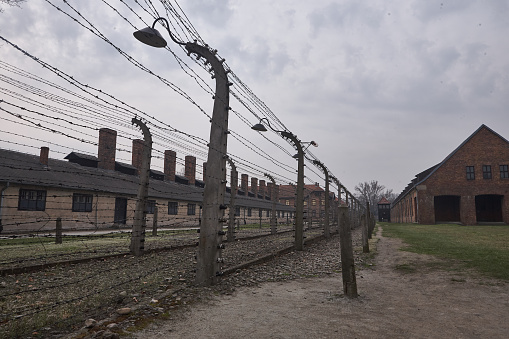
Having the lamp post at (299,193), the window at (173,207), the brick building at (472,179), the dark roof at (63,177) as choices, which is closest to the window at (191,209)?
the dark roof at (63,177)

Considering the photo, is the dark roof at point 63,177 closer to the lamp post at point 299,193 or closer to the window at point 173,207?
the window at point 173,207

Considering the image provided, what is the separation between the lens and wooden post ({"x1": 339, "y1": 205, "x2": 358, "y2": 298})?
557 centimetres

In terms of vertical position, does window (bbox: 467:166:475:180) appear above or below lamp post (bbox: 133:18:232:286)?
above

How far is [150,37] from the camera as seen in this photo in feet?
18.3

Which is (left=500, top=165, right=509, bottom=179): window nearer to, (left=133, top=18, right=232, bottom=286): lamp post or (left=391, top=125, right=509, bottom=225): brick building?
(left=391, top=125, right=509, bottom=225): brick building

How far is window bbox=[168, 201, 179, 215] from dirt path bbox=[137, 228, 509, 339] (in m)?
26.9

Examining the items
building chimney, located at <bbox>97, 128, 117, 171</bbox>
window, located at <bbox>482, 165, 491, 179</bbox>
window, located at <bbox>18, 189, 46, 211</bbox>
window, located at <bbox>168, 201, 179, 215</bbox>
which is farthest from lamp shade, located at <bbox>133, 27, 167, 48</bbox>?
window, located at <bbox>482, 165, 491, 179</bbox>

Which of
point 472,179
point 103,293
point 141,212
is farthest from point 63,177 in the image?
point 472,179

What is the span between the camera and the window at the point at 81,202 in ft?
→ 77.6

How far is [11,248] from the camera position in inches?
→ 441

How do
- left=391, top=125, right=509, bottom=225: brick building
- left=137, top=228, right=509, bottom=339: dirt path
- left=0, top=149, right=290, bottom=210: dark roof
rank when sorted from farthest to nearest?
left=391, top=125, right=509, bottom=225: brick building
left=0, top=149, right=290, bottom=210: dark roof
left=137, top=228, right=509, bottom=339: dirt path

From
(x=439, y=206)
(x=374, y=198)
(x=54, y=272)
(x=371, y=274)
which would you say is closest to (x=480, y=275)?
(x=371, y=274)

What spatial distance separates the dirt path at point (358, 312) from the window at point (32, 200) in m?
20.4

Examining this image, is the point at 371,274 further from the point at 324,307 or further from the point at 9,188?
the point at 9,188
